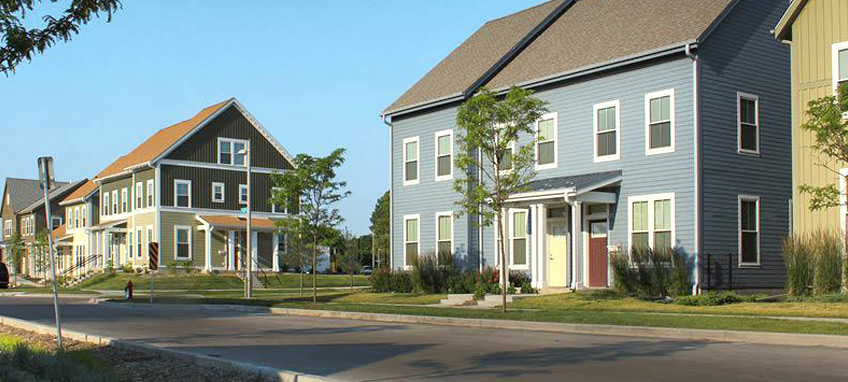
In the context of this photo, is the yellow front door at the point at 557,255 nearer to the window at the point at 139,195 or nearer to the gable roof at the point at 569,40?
the gable roof at the point at 569,40

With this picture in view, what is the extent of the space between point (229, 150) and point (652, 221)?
3976 cm

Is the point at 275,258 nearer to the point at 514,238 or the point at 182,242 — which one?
the point at 182,242

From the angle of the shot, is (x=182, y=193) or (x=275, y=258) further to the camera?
(x=275, y=258)

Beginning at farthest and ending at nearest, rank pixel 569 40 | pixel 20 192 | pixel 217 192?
pixel 20 192, pixel 217 192, pixel 569 40

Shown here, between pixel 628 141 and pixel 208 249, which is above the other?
pixel 628 141

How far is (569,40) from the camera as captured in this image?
31.6 metres

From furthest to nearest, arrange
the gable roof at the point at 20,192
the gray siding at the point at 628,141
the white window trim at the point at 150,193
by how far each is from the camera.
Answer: the gable roof at the point at 20,192 → the white window trim at the point at 150,193 → the gray siding at the point at 628,141

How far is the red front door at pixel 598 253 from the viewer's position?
93.0 ft

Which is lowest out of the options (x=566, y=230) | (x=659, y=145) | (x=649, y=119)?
(x=566, y=230)

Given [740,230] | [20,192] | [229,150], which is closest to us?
[740,230]

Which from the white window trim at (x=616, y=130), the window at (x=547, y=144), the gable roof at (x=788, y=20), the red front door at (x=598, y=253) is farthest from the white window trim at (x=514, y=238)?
the gable roof at (x=788, y=20)

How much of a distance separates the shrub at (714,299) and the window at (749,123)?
4.86 meters

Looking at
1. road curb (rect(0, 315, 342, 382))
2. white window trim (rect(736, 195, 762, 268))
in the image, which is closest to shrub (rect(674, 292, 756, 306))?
white window trim (rect(736, 195, 762, 268))

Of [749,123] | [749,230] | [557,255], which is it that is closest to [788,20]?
[749,123]
